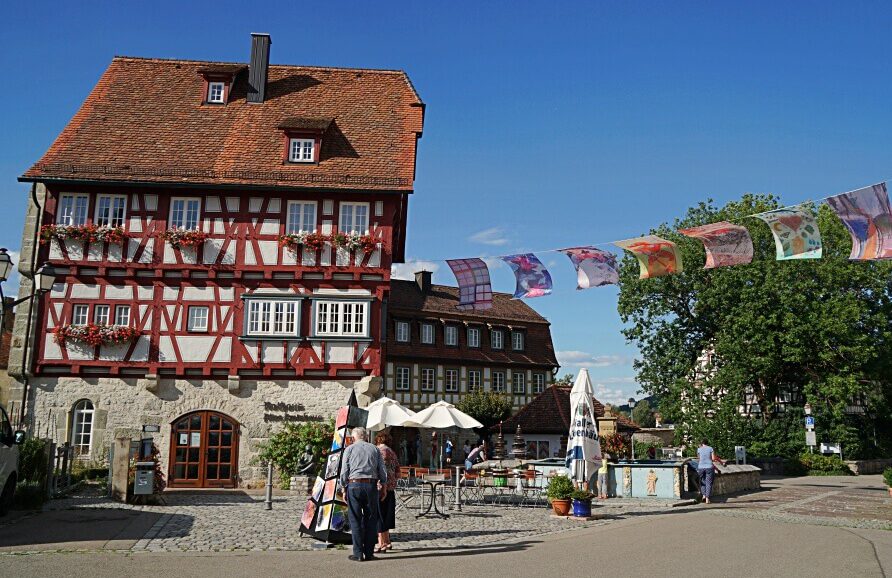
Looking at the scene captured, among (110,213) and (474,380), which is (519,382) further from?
(110,213)

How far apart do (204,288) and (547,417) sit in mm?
21367

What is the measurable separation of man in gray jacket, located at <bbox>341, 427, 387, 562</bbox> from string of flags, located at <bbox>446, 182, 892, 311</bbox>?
30.6 feet

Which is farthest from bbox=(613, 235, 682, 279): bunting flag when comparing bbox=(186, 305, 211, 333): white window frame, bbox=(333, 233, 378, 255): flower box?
bbox=(186, 305, 211, 333): white window frame

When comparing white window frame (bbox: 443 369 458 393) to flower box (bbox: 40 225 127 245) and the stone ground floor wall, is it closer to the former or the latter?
the stone ground floor wall

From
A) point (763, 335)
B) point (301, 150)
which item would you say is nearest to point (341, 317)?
point (301, 150)

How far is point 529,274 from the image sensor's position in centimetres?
2011

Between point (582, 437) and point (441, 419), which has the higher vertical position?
point (441, 419)

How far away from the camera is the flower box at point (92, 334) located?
22562 millimetres

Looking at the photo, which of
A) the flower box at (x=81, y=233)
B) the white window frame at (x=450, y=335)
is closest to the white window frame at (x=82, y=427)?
the flower box at (x=81, y=233)

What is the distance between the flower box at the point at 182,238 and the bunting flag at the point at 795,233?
1512 cm

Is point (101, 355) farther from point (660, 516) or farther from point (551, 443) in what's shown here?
point (551, 443)

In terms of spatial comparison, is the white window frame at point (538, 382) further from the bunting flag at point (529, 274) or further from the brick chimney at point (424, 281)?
the bunting flag at point (529, 274)

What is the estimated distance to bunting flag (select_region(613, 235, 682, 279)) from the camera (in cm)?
1850

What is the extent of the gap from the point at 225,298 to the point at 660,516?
43.5ft
